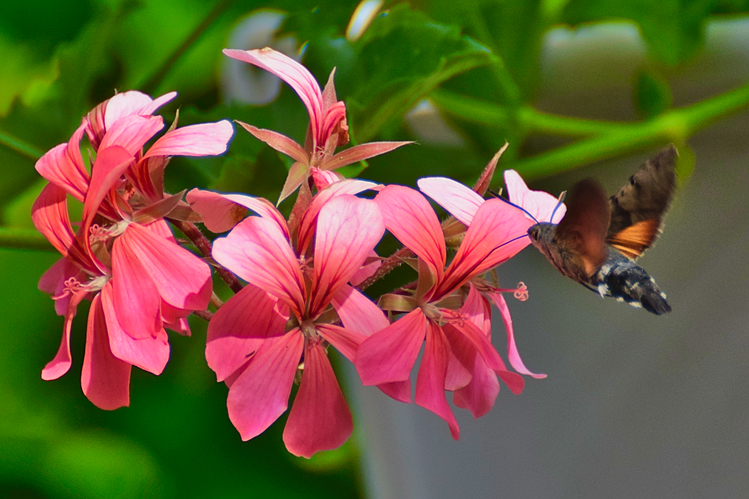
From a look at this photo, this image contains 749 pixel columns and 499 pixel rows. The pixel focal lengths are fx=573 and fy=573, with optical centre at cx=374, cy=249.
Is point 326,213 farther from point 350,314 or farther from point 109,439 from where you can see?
point 109,439

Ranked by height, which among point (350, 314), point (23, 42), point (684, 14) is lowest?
point (23, 42)

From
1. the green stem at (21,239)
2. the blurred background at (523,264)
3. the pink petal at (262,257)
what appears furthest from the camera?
the blurred background at (523,264)

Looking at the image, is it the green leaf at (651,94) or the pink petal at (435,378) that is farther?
the green leaf at (651,94)

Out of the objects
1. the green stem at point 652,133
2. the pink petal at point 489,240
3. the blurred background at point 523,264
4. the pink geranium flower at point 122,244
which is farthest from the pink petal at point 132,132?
the green stem at point 652,133

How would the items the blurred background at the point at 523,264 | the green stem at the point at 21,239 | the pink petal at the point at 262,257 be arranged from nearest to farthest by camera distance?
the pink petal at the point at 262,257
the green stem at the point at 21,239
the blurred background at the point at 523,264

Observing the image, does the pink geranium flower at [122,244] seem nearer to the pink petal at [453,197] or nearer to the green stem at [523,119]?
the pink petal at [453,197]

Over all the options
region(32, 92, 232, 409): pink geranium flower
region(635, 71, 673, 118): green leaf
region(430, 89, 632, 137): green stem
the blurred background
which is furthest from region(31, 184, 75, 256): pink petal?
region(635, 71, 673, 118): green leaf

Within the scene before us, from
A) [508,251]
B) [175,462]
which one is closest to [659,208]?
[508,251]

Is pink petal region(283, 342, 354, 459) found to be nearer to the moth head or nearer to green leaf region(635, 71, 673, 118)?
the moth head
